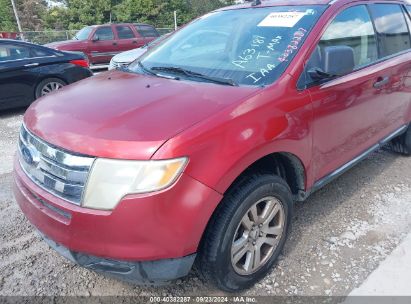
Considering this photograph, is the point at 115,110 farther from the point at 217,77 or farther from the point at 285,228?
the point at 285,228

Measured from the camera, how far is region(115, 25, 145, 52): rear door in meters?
12.9

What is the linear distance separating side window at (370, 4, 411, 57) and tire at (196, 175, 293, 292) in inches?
77.2

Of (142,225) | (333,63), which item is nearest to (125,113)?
(142,225)

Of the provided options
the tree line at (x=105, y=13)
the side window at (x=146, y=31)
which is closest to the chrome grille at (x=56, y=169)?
the side window at (x=146, y=31)

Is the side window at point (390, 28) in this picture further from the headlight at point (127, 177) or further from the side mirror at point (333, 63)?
the headlight at point (127, 177)

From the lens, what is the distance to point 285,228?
260 cm

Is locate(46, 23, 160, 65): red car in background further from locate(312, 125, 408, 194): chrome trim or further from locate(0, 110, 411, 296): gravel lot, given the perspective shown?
locate(312, 125, 408, 194): chrome trim

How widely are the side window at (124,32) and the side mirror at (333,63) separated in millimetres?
11560

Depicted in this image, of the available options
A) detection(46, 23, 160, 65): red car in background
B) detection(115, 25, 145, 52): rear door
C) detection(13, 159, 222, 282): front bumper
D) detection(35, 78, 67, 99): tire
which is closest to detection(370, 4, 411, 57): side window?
detection(13, 159, 222, 282): front bumper

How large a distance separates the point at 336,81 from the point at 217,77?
2.92ft

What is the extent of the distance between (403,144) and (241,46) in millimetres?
2737

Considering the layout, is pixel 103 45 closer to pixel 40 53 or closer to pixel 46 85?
pixel 40 53

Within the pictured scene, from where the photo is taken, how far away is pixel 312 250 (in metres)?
2.83

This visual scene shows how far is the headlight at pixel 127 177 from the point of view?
183 centimetres
